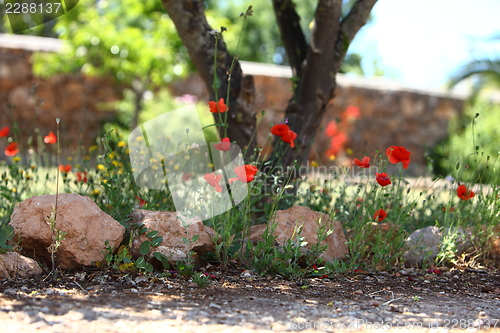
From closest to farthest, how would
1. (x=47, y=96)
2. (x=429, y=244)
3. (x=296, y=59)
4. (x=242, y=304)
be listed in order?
1. (x=242, y=304)
2. (x=429, y=244)
3. (x=296, y=59)
4. (x=47, y=96)

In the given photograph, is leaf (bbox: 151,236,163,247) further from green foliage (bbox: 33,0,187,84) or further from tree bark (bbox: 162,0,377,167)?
green foliage (bbox: 33,0,187,84)

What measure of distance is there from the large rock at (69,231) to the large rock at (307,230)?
872 millimetres

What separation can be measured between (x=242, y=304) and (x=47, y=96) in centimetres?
737

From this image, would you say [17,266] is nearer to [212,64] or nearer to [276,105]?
[212,64]

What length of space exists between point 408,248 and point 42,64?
20.9 feet

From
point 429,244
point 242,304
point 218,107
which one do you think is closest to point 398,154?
point 429,244

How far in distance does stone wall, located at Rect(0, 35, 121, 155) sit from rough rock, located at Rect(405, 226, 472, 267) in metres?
6.29

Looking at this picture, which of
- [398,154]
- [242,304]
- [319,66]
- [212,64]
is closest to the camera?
[242,304]

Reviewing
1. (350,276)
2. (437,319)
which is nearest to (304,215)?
(350,276)

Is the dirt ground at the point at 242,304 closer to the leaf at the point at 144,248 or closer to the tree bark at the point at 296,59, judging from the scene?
the leaf at the point at 144,248

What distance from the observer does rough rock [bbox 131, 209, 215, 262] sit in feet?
8.96

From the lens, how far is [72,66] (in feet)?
23.6

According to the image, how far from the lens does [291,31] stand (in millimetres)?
4199

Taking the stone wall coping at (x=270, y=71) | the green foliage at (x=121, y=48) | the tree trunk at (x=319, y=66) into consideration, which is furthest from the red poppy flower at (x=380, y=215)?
the stone wall coping at (x=270, y=71)
